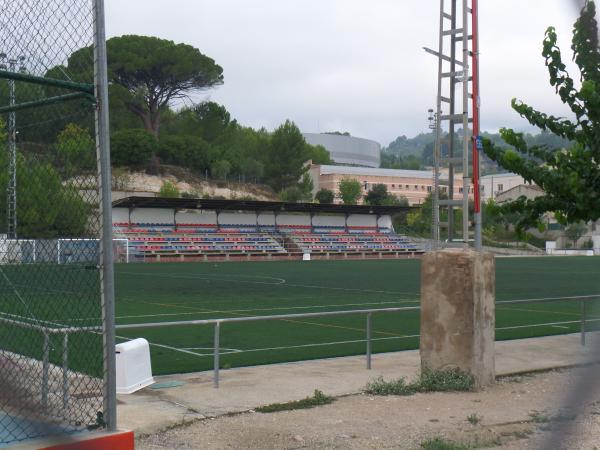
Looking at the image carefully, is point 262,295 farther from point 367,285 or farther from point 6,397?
point 6,397

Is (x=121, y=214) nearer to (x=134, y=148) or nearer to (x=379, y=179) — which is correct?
(x=134, y=148)

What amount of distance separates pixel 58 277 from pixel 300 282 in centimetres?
2658

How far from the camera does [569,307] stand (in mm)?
20766

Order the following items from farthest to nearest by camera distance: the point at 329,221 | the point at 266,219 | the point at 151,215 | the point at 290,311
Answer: the point at 329,221, the point at 266,219, the point at 151,215, the point at 290,311

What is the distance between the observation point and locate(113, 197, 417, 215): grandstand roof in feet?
186

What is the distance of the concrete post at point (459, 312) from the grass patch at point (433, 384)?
3.4 inches

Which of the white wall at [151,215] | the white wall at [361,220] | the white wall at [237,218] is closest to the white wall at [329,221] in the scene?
the white wall at [361,220]

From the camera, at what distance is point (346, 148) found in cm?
14612

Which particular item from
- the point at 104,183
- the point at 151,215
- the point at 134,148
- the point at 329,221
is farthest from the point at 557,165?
the point at 134,148

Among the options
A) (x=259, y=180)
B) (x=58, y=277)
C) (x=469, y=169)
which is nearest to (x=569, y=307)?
(x=469, y=169)

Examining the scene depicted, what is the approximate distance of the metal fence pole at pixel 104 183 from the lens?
4.50m

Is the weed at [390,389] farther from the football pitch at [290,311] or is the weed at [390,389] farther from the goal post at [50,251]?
the goal post at [50,251]

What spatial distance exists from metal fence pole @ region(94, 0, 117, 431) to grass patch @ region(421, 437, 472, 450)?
2605 millimetres

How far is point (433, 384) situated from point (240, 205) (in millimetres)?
54180
